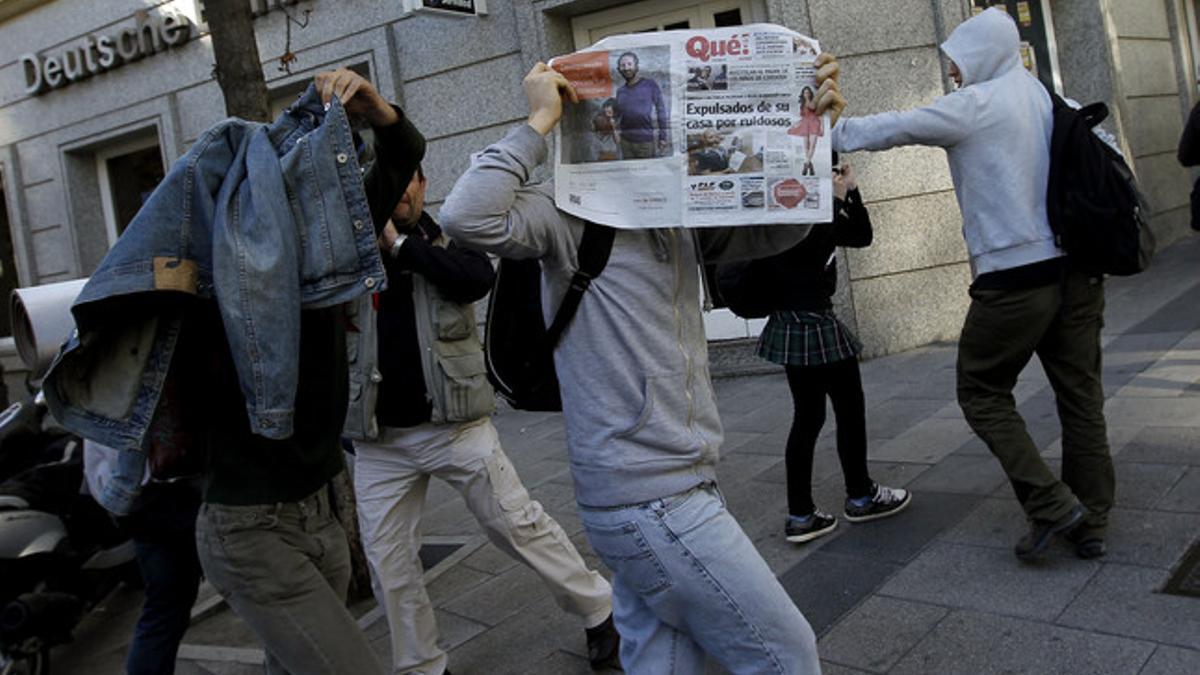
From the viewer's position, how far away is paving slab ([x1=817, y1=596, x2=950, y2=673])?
10.2ft

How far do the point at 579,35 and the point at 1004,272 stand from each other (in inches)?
231

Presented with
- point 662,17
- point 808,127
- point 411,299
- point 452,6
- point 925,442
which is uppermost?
point 452,6

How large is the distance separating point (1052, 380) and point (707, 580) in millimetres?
2189

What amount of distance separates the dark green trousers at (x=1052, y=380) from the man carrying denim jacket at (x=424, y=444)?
60.9 inches

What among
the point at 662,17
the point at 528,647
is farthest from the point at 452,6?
the point at 528,647

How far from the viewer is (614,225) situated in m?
2.16

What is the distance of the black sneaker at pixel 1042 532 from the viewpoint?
134 inches

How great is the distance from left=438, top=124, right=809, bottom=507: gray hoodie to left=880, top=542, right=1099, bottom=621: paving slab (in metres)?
1.61

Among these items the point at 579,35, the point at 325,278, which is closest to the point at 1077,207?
the point at 325,278

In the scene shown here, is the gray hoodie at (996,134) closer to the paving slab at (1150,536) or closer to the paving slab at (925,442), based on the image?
the paving slab at (1150,536)

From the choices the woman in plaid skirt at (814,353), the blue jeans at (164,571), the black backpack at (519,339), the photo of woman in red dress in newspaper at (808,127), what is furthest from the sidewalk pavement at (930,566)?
the photo of woman in red dress in newspaper at (808,127)

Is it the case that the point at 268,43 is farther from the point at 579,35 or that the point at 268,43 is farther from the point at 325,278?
the point at 325,278

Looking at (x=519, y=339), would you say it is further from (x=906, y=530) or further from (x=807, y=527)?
(x=906, y=530)

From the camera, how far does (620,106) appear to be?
7.14ft
